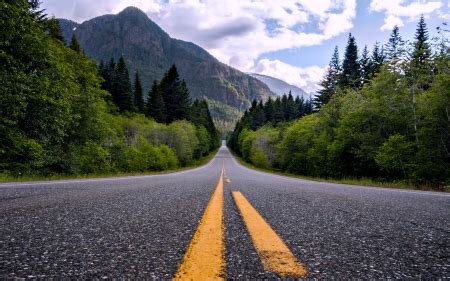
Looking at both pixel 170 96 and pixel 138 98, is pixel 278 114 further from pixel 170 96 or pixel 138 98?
pixel 138 98

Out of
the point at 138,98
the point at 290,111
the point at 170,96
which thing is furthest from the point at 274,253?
the point at 290,111

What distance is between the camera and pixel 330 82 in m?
52.8

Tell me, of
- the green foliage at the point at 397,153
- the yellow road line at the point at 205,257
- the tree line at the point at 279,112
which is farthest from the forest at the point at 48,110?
the tree line at the point at 279,112

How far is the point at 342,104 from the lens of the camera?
3188 centimetres

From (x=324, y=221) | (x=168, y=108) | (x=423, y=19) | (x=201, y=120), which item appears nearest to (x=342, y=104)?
(x=423, y=19)

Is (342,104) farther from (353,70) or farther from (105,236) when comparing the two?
(105,236)

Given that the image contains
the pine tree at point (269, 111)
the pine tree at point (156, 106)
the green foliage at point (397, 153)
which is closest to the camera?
the green foliage at point (397, 153)

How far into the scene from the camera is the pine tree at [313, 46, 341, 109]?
5131cm

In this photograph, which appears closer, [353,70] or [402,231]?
[402,231]

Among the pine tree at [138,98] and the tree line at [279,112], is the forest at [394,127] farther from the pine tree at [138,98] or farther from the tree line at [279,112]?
the tree line at [279,112]

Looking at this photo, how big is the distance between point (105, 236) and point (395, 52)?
23.1 meters

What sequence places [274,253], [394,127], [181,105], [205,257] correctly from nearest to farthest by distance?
[205,257] → [274,253] → [394,127] → [181,105]

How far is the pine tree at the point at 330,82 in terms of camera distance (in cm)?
5131

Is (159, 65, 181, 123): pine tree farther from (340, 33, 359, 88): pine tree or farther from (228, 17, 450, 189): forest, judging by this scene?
(340, 33, 359, 88): pine tree
